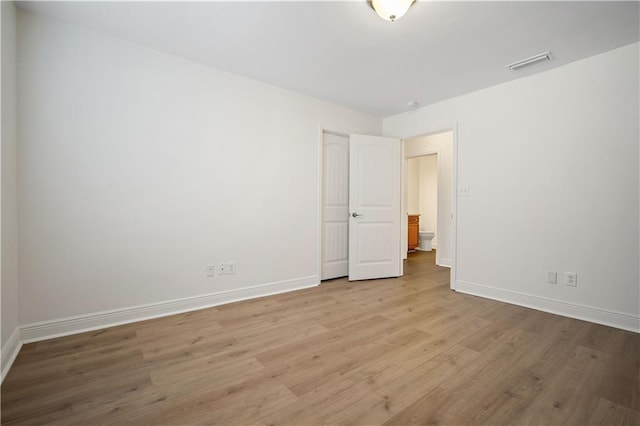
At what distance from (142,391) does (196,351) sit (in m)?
0.46

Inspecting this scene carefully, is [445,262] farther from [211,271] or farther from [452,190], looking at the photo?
[211,271]

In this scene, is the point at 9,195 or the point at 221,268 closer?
the point at 9,195

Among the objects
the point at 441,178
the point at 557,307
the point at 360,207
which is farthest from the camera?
the point at 441,178

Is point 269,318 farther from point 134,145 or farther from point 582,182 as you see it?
point 582,182

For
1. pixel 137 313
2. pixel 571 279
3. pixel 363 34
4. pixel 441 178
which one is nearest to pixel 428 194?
pixel 441 178

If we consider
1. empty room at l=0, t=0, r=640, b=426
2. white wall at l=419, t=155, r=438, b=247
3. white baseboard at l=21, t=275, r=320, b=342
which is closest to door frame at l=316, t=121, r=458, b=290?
empty room at l=0, t=0, r=640, b=426

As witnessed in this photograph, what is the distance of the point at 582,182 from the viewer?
8.62ft

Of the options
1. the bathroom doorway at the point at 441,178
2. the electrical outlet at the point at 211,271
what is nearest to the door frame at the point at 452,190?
the bathroom doorway at the point at 441,178

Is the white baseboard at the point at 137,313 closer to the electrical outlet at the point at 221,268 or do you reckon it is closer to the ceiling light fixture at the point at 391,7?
the electrical outlet at the point at 221,268

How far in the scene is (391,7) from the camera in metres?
1.86

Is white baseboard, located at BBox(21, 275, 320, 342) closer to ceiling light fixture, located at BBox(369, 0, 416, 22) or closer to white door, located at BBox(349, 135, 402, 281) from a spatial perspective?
white door, located at BBox(349, 135, 402, 281)

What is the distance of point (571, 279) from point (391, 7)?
293 cm

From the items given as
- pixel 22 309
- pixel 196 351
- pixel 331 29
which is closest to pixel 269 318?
pixel 196 351

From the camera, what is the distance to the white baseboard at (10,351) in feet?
5.52
